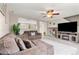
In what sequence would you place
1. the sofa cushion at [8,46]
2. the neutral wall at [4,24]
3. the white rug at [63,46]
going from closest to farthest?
1. the sofa cushion at [8,46]
2. the neutral wall at [4,24]
3. the white rug at [63,46]

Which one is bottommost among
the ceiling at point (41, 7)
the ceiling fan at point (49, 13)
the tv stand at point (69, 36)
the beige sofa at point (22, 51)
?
the beige sofa at point (22, 51)

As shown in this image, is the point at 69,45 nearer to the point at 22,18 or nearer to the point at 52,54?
the point at 52,54

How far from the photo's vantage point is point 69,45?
2.41 meters

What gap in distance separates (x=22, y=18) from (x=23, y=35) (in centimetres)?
34

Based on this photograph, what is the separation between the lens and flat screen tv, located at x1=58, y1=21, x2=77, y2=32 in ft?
7.94

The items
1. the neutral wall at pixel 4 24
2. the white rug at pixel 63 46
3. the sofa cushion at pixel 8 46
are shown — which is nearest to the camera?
the sofa cushion at pixel 8 46

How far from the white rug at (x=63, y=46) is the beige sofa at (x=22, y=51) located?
85mm

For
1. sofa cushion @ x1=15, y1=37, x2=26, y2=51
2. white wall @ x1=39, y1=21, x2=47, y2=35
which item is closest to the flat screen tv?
white wall @ x1=39, y1=21, x2=47, y2=35

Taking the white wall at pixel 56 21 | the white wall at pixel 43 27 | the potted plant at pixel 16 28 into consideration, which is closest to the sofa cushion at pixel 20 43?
the potted plant at pixel 16 28

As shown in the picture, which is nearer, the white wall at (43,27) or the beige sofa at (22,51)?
the beige sofa at (22,51)

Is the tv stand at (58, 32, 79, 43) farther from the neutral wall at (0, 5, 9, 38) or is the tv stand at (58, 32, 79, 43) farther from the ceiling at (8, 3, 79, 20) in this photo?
the neutral wall at (0, 5, 9, 38)

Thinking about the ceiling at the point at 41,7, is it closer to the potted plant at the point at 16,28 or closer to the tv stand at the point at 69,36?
the potted plant at the point at 16,28

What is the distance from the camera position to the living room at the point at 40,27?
234 cm
